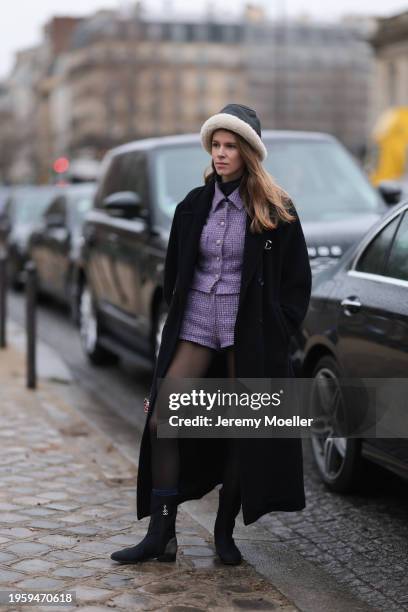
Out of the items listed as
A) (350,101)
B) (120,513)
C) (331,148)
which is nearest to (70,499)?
(120,513)

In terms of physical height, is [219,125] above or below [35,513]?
above

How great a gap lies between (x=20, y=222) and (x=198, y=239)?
17.7 meters

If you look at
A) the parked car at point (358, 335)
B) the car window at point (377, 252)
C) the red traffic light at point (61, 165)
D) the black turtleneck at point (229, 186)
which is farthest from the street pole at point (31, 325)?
the red traffic light at point (61, 165)

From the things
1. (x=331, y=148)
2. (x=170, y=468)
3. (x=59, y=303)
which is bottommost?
(x=59, y=303)

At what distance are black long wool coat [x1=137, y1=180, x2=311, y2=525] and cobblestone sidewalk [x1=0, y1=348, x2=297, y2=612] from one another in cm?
30

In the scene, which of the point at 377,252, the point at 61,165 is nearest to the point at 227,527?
the point at 377,252

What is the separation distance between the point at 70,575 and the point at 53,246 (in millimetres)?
12093

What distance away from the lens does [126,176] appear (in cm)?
1081

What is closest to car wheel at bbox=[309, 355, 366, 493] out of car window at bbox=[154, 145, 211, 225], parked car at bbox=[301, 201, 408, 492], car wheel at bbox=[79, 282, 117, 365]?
parked car at bbox=[301, 201, 408, 492]

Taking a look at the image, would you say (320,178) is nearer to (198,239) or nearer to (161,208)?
(161,208)

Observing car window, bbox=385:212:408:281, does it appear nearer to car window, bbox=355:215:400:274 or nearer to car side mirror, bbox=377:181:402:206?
car window, bbox=355:215:400:274

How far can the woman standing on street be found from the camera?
5070mm

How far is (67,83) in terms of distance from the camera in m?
124

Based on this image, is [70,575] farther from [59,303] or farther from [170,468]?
[59,303]
